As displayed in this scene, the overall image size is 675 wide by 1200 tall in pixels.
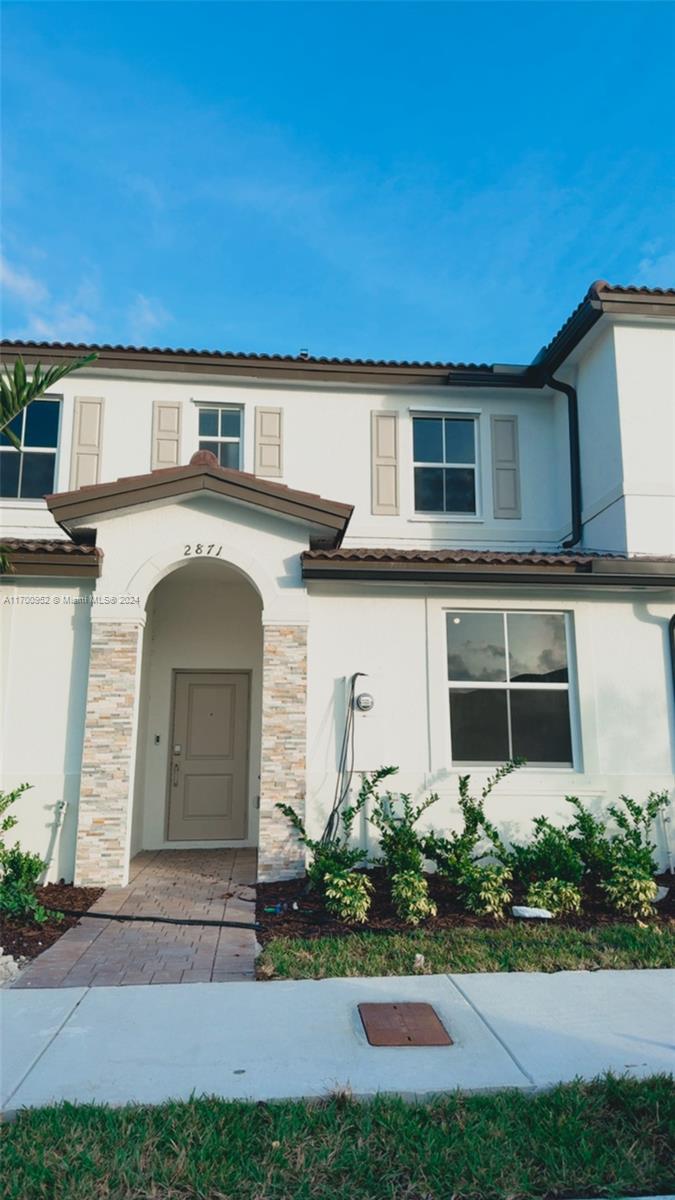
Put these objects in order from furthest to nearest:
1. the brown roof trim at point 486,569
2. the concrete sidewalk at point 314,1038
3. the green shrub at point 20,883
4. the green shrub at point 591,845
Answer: the brown roof trim at point 486,569
the green shrub at point 591,845
the green shrub at point 20,883
the concrete sidewalk at point 314,1038

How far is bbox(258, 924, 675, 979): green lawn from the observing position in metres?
5.78

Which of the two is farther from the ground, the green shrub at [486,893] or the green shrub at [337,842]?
the green shrub at [337,842]

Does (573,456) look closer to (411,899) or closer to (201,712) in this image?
(201,712)

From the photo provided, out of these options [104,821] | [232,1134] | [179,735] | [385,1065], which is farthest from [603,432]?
[232,1134]

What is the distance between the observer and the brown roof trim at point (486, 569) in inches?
350

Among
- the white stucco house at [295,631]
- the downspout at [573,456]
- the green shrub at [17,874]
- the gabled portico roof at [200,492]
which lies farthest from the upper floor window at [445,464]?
the green shrub at [17,874]

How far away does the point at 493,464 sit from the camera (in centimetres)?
1270

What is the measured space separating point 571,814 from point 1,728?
265 inches

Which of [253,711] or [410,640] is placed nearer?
[410,640]

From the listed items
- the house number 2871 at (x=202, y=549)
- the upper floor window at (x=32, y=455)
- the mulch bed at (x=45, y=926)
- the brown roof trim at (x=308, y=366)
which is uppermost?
the brown roof trim at (x=308, y=366)

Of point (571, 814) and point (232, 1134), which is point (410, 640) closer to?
point (571, 814)

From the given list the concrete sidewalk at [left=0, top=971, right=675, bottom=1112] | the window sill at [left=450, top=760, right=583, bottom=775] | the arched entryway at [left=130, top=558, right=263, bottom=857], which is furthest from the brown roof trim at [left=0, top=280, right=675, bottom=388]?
the concrete sidewalk at [left=0, top=971, right=675, bottom=1112]

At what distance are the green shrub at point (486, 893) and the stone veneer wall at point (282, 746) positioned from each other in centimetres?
197

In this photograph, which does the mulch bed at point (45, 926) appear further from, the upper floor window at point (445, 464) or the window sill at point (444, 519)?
the upper floor window at point (445, 464)
